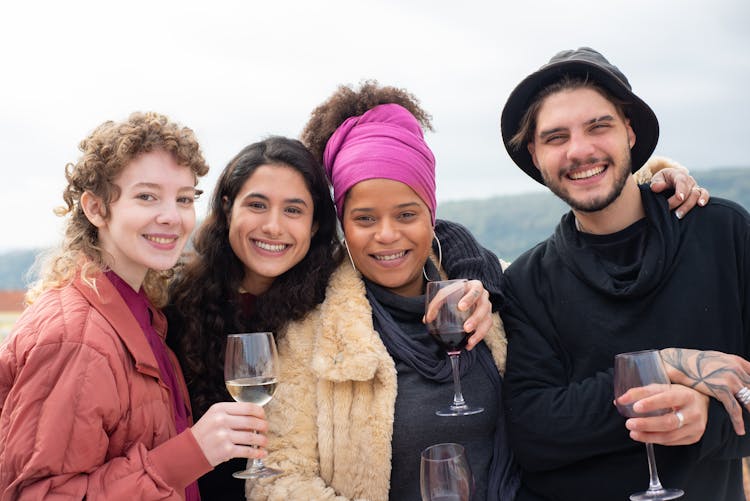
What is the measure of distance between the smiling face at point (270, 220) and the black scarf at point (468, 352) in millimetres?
445

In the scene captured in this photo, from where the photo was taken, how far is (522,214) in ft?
184

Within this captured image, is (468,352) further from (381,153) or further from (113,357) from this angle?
(113,357)

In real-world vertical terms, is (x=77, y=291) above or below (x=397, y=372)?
above

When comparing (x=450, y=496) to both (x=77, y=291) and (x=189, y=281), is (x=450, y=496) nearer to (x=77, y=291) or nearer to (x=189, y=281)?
(x=77, y=291)

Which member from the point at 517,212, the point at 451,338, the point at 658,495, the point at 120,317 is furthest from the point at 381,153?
the point at 517,212

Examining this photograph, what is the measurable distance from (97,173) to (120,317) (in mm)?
552

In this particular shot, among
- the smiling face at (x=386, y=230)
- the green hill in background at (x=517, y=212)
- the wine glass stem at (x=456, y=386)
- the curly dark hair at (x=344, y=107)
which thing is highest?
the green hill in background at (x=517, y=212)

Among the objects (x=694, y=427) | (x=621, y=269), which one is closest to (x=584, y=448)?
(x=694, y=427)

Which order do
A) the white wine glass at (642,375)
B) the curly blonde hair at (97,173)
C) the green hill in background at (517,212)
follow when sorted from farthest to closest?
the green hill in background at (517,212) < the curly blonde hair at (97,173) < the white wine glass at (642,375)

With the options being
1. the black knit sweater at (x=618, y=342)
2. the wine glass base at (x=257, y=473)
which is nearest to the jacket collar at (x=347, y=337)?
the wine glass base at (x=257, y=473)

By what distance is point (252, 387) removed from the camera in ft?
7.93

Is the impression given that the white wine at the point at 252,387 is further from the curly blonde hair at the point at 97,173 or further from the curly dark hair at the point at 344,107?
the curly dark hair at the point at 344,107

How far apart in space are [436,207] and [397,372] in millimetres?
881

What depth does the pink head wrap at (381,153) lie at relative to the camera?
319 centimetres
